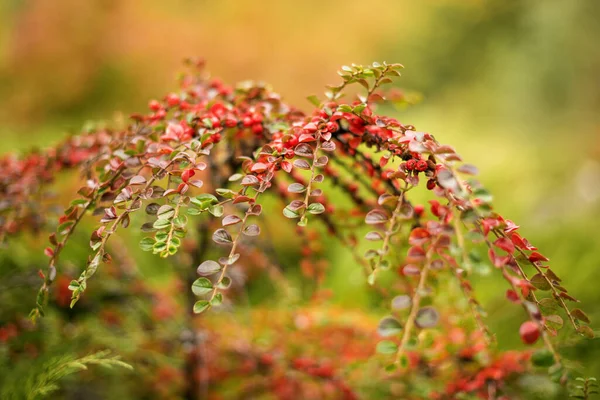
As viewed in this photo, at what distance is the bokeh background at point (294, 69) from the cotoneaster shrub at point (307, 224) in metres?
0.19

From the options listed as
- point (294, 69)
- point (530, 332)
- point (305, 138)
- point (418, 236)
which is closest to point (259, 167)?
point (305, 138)

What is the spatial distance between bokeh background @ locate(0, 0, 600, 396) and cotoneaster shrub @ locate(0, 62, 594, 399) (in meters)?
0.19

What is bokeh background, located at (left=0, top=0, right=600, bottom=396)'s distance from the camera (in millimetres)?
1760

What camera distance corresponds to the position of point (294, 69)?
3207 millimetres

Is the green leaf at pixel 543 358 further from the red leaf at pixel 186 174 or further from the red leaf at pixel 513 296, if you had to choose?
the red leaf at pixel 186 174

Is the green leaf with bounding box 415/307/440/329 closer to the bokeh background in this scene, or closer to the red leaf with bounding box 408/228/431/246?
the red leaf with bounding box 408/228/431/246

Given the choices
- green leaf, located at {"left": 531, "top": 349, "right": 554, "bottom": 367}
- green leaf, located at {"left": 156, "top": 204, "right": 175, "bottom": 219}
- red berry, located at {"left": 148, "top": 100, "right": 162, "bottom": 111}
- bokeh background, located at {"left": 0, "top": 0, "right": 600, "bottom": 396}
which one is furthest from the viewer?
bokeh background, located at {"left": 0, "top": 0, "right": 600, "bottom": 396}

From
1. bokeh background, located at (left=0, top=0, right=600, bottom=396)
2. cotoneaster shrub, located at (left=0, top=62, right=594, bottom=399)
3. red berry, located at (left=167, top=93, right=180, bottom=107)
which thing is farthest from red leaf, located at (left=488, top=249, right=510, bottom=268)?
bokeh background, located at (left=0, top=0, right=600, bottom=396)

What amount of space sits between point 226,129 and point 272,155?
0.46 feet

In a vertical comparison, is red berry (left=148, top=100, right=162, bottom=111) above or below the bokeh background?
below

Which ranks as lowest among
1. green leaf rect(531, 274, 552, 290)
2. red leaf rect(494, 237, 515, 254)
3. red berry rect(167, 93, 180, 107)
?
green leaf rect(531, 274, 552, 290)

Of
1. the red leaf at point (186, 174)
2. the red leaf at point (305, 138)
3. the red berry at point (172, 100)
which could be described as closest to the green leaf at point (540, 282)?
the red leaf at point (305, 138)

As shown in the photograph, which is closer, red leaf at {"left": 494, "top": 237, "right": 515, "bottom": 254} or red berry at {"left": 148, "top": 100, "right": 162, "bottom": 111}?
red leaf at {"left": 494, "top": 237, "right": 515, "bottom": 254}

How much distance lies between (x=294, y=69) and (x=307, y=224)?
99.8 inches
